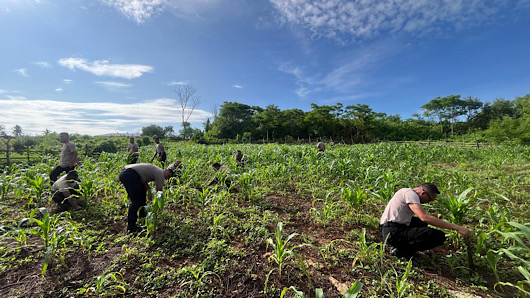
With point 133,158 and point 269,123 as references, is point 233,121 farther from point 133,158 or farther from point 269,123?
point 133,158

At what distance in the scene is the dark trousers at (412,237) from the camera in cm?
215

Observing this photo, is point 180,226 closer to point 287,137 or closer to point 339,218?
point 339,218

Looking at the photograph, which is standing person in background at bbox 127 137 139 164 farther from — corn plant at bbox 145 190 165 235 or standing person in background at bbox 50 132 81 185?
corn plant at bbox 145 190 165 235

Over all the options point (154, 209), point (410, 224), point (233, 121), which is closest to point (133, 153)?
point (154, 209)

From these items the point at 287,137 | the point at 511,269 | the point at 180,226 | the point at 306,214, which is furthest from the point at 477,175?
the point at 287,137

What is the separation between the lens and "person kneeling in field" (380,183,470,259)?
2151mm

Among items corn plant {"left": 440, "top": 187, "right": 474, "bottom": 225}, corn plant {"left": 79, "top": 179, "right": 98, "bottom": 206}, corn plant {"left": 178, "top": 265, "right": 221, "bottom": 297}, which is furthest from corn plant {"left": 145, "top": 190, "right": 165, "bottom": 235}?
corn plant {"left": 440, "top": 187, "right": 474, "bottom": 225}

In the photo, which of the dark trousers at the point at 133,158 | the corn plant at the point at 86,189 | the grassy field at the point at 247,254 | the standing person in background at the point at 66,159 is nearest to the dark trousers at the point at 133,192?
the grassy field at the point at 247,254

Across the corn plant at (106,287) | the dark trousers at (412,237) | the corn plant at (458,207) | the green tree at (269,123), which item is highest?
the green tree at (269,123)

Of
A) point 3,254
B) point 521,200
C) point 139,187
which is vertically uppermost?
point 139,187

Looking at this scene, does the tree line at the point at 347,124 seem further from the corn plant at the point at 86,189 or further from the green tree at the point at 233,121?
the corn plant at the point at 86,189

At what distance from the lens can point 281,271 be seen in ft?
6.73

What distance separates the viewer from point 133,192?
9.54 feet

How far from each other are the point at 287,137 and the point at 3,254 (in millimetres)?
36340
